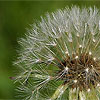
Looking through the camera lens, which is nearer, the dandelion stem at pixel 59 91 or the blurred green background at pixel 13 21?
the dandelion stem at pixel 59 91

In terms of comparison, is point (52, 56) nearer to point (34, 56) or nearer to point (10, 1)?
point (34, 56)

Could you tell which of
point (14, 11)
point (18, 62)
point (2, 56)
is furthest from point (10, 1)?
point (18, 62)

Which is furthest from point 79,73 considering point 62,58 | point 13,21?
point 13,21

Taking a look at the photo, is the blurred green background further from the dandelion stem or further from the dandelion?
the dandelion stem

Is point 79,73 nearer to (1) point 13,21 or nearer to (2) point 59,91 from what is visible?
(2) point 59,91

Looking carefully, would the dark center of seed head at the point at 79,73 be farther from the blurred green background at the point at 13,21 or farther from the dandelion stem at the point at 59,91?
the blurred green background at the point at 13,21

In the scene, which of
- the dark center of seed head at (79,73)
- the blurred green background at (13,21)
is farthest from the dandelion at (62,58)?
the blurred green background at (13,21)
